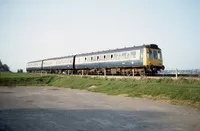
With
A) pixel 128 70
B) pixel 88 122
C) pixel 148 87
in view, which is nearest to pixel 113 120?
pixel 88 122

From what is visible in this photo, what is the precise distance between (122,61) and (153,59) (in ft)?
13.8

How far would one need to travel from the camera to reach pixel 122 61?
28.6 metres

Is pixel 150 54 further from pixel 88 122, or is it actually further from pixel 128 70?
pixel 88 122

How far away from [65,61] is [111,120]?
34770 millimetres

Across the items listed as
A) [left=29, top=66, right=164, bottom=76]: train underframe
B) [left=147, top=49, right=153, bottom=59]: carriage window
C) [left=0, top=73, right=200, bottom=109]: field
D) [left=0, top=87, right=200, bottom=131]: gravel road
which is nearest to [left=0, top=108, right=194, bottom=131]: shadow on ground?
[left=0, top=87, right=200, bottom=131]: gravel road

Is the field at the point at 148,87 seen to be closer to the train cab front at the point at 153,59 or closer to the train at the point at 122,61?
the train at the point at 122,61

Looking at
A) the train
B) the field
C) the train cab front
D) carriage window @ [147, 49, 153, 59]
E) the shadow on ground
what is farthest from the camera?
the train

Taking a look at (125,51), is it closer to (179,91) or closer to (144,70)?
(144,70)

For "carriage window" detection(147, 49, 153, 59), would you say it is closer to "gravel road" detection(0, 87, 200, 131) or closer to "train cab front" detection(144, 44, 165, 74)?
"train cab front" detection(144, 44, 165, 74)

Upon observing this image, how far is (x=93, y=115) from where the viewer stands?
13.0 meters

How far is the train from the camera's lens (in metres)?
25.7

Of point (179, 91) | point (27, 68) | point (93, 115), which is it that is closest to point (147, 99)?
point (179, 91)

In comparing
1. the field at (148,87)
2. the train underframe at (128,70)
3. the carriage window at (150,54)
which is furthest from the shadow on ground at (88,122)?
the carriage window at (150,54)

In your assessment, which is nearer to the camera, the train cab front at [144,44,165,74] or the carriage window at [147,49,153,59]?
the train cab front at [144,44,165,74]
